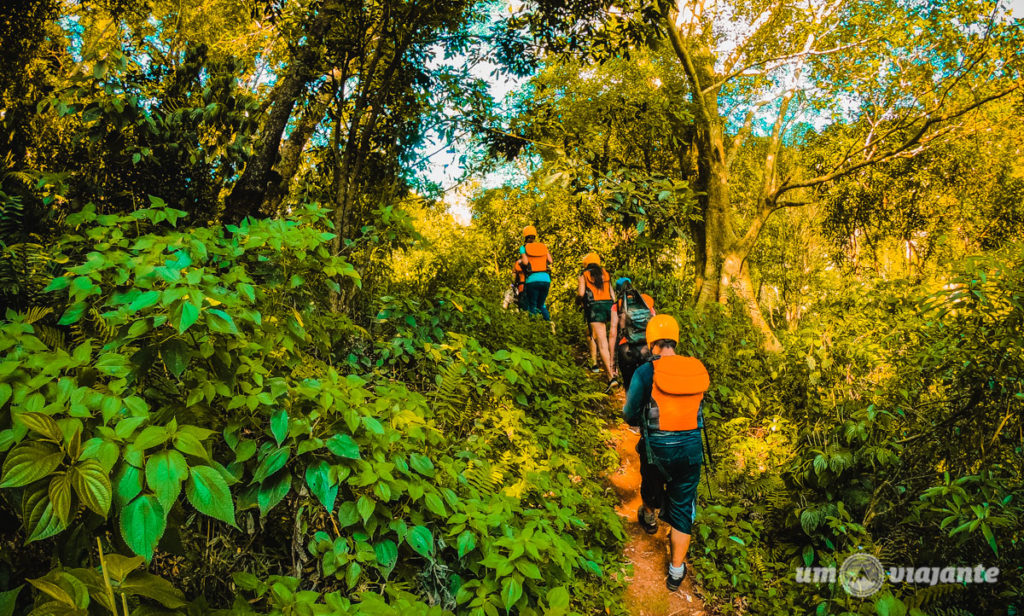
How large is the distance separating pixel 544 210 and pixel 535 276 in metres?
4.61

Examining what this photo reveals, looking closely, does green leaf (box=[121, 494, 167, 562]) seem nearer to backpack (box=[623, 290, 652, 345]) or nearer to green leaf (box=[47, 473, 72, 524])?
green leaf (box=[47, 473, 72, 524])

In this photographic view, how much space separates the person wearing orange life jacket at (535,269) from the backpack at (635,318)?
2969 millimetres

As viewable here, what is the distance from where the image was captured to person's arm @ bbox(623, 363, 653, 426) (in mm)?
4180

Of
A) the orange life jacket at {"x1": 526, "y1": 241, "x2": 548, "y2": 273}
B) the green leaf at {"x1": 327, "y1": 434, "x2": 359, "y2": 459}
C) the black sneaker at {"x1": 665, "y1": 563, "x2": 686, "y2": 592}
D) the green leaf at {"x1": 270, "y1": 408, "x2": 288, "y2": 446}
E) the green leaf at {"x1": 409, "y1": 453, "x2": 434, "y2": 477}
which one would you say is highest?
the orange life jacket at {"x1": 526, "y1": 241, "x2": 548, "y2": 273}

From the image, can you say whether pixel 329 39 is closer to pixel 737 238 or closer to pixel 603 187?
pixel 603 187

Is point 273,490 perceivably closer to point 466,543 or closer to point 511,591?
point 466,543

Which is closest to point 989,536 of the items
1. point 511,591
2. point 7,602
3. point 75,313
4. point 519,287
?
point 511,591

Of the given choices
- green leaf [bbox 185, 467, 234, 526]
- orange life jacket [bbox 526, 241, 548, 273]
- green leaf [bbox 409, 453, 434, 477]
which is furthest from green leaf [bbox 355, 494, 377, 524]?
orange life jacket [bbox 526, 241, 548, 273]

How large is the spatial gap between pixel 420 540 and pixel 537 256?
270 inches

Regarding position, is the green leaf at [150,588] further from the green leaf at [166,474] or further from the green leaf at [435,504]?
the green leaf at [435,504]

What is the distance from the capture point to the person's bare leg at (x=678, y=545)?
4168 millimetres

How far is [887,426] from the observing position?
4.57 metres

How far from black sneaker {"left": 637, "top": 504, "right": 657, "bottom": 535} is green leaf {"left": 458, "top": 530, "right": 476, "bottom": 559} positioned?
10.00ft

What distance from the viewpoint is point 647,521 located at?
15.8ft
